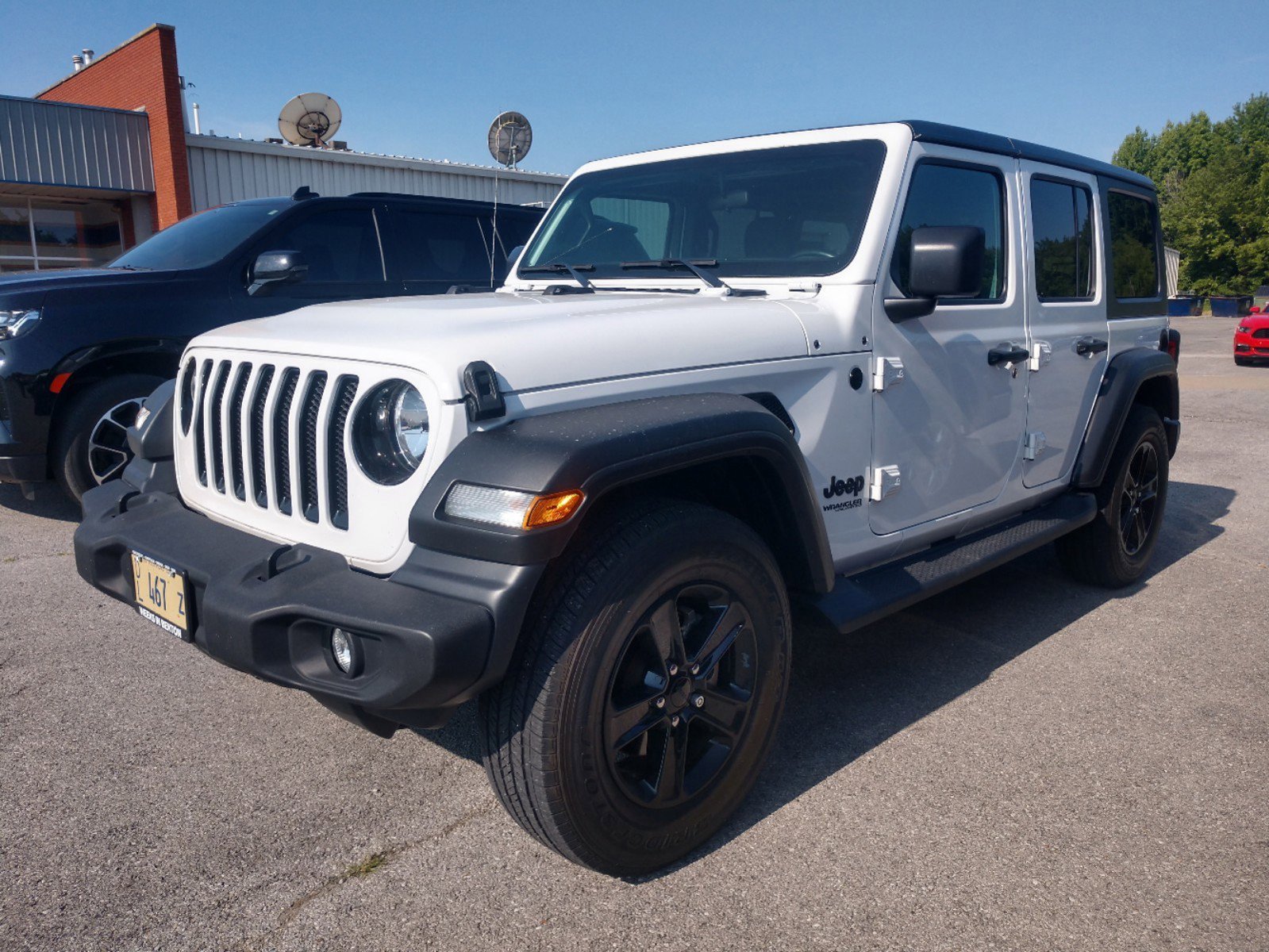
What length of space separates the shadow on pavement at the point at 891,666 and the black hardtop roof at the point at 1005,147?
5.59 feet

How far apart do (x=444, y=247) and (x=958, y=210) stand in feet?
13.6

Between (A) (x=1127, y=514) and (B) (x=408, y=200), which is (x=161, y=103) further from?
(A) (x=1127, y=514)

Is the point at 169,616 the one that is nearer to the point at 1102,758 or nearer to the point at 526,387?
the point at 526,387

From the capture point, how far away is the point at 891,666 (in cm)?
383

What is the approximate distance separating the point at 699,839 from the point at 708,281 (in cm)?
172

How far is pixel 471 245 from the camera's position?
6.95 m

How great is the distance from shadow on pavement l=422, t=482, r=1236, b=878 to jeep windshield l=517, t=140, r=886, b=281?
121cm

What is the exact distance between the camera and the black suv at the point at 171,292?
17.3 ft

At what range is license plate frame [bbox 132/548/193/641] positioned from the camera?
2455 mm

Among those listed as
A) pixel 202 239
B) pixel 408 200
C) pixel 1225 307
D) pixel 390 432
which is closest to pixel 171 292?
pixel 202 239

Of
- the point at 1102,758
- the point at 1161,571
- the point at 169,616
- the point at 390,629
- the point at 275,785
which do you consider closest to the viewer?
the point at 390,629

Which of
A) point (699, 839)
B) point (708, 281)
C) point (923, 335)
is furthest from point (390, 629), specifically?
point (923, 335)

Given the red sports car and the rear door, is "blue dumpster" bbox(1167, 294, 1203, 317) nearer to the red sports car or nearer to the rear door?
the red sports car

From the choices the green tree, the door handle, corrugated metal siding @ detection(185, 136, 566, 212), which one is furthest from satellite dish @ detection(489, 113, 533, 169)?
the green tree
